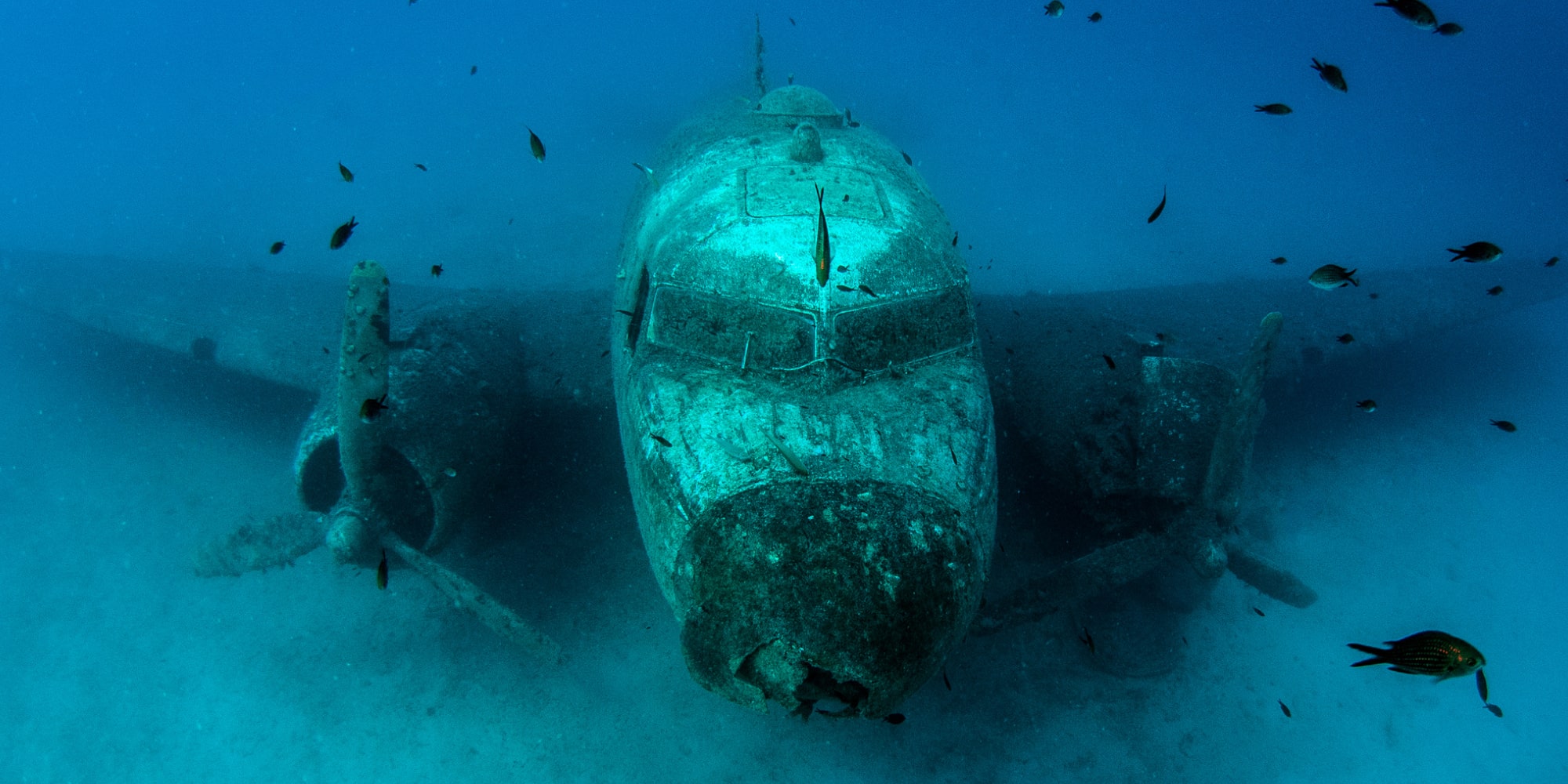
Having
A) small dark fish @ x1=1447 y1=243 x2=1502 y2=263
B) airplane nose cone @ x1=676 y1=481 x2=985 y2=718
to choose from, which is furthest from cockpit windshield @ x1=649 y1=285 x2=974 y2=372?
small dark fish @ x1=1447 y1=243 x2=1502 y2=263

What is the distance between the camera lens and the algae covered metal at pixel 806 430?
3.64m

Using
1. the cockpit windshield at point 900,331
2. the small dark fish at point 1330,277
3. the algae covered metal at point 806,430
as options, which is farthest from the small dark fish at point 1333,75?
the cockpit windshield at point 900,331

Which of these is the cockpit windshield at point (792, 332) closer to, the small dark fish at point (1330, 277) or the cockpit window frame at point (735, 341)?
the cockpit window frame at point (735, 341)

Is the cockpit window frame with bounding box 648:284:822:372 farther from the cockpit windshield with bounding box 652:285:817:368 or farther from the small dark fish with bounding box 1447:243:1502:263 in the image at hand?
the small dark fish with bounding box 1447:243:1502:263

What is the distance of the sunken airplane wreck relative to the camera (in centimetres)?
380

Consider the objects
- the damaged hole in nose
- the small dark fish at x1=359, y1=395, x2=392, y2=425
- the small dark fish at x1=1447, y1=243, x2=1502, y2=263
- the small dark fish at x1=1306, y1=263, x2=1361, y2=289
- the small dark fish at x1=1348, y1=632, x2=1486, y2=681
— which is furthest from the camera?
the small dark fish at x1=1306, y1=263, x2=1361, y2=289

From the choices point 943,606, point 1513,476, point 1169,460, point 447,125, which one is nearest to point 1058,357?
point 1169,460

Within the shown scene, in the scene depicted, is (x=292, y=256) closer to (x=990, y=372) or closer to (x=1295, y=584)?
(x=990, y=372)

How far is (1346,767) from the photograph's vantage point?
302 inches

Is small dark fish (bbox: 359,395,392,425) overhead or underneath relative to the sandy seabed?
Result: overhead

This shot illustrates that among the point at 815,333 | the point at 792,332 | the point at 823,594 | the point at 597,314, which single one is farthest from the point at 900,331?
the point at 597,314

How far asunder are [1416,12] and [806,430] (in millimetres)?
6438

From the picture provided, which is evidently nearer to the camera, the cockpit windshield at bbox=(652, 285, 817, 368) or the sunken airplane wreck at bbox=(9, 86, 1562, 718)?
the sunken airplane wreck at bbox=(9, 86, 1562, 718)

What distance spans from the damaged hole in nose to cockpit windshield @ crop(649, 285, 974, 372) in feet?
6.96
